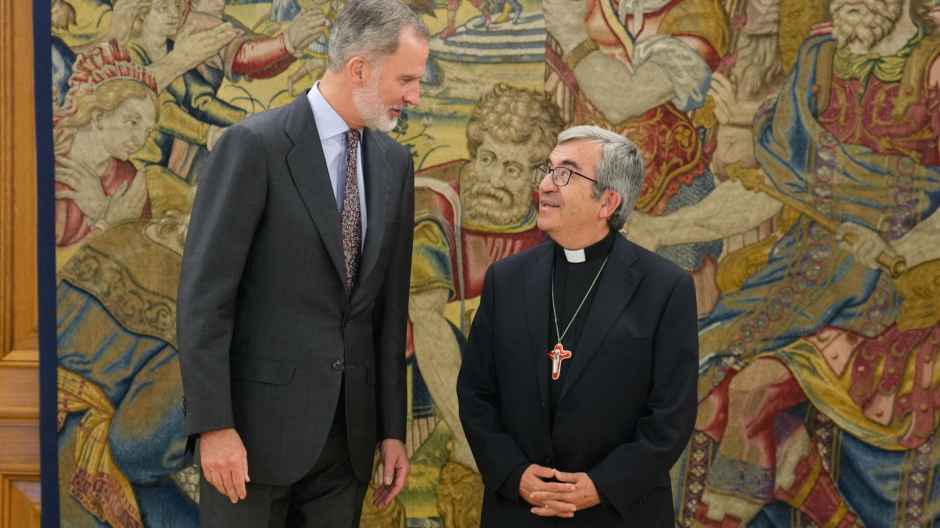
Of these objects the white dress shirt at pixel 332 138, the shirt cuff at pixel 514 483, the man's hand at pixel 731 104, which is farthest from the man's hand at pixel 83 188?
the man's hand at pixel 731 104

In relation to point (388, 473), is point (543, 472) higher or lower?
higher

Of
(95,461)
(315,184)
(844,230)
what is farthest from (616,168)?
(95,461)

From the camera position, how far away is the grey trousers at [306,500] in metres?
2.46

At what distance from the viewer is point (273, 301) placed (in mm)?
2451

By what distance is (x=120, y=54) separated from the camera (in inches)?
143

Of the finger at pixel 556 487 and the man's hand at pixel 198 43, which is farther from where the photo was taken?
the man's hand at pixel 198 43

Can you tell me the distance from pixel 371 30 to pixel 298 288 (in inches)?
33.6

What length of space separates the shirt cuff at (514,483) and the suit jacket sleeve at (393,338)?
1.31 ft

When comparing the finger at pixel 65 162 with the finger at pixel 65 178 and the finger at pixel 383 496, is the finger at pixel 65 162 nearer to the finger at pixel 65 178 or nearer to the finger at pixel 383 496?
the finger at pixel 65 178

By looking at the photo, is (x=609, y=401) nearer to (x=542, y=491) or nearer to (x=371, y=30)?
(x=542, y=491)

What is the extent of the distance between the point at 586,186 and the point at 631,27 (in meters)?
1.27

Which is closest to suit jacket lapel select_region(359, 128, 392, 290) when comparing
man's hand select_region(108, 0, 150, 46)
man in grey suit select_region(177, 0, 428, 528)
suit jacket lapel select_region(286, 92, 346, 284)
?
man in grey suit select_region(177, 0, 428, 528)

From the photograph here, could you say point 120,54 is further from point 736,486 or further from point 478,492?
point 736,486

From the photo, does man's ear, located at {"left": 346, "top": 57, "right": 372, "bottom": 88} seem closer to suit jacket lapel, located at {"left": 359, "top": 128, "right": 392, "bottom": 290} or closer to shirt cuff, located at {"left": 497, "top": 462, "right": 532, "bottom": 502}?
suit jacket lapel, located at {"left": 359, "top": 128, "right": 392, "bottom": 290}
